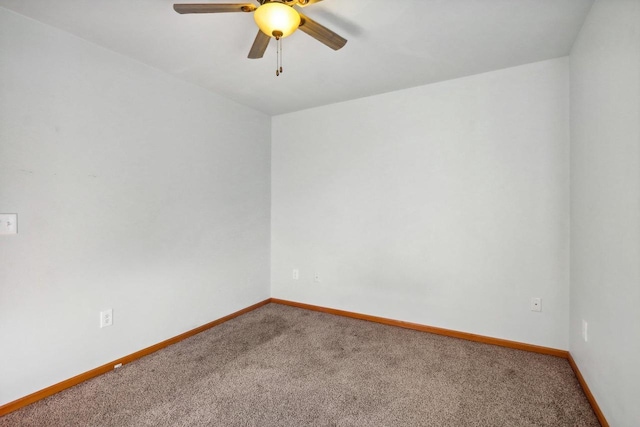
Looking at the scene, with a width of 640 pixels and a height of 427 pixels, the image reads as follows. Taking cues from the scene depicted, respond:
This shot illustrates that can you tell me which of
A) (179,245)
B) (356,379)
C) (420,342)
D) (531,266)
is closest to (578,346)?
(531,266)

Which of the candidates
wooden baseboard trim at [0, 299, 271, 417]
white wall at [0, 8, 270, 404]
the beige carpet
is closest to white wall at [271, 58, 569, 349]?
the beige carpet

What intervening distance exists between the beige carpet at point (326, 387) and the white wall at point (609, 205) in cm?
38

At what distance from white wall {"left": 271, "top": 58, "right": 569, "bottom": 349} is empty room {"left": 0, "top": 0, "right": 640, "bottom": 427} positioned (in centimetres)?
2

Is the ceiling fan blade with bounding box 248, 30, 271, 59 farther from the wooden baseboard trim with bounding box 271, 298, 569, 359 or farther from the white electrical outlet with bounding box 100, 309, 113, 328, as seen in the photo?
the wooden baseboard trim with bounding box 271, 298, 569, 359

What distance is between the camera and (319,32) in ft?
5.22

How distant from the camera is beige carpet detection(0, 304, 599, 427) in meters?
1.64

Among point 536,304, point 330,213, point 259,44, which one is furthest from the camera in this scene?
point 330,213

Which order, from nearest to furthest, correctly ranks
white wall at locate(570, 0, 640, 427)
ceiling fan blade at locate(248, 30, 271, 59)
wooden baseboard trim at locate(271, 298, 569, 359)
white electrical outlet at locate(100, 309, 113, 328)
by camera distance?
white wall at locate(570, 0, 640, 427), ceiling fan blade at locate(248, 30, 271, 59), white electrical outlet at locate(100, 309, 113, 328), wooden baseboard trim at locate(271, 298, 569, 359)

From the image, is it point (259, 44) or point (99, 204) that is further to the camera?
point (99, 204)

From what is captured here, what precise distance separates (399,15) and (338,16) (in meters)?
0.37

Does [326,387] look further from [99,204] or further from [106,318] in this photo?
[99,204]

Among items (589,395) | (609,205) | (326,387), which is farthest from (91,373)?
(609,205)

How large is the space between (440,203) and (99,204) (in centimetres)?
279

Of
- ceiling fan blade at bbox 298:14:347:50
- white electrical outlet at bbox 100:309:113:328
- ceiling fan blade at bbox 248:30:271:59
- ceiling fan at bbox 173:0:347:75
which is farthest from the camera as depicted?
white electrical outlet at bbox 100:309:113:328
